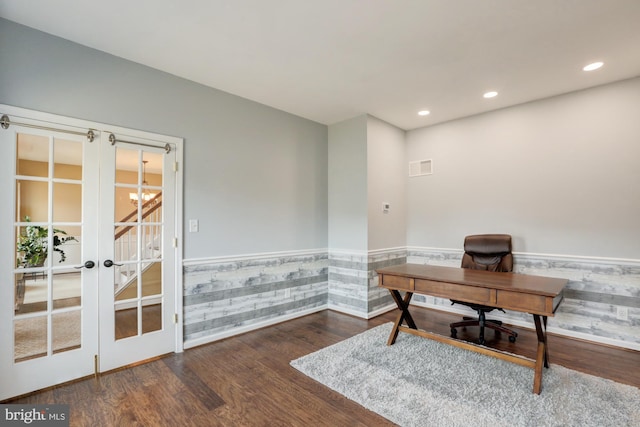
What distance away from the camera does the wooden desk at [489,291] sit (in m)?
2.19

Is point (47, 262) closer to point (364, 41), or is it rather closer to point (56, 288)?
point (56, 288)

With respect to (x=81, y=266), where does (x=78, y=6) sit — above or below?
above

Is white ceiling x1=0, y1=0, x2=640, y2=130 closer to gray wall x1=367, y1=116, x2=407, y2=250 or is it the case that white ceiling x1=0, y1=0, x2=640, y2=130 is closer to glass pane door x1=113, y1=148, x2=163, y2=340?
gray wall x1=367, y1=116, x2=407, y2=250

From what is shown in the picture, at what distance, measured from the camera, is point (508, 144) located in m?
3.79

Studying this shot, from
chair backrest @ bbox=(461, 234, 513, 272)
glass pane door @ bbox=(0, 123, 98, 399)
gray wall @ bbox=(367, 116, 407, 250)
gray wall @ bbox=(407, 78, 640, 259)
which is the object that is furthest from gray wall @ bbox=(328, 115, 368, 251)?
glass pane door @ bbox=(0, 123, 98, 399)

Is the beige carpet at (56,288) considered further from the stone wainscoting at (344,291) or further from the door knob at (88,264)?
the stone wainscoting at (344,291)

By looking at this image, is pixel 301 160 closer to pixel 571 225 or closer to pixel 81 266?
pixel 81 266

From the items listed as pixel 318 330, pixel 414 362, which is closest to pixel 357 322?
pixel 318 330

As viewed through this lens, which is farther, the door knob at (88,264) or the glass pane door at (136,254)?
the glass pane door at (136,254)

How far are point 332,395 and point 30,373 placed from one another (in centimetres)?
224

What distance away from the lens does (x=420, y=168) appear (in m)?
4.58

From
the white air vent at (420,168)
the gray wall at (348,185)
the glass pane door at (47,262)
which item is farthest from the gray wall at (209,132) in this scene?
the white air vent at (420,168)

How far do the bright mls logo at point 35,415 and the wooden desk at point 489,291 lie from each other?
2642 mm

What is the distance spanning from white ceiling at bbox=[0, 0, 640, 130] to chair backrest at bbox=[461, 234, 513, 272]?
1.66 metres
